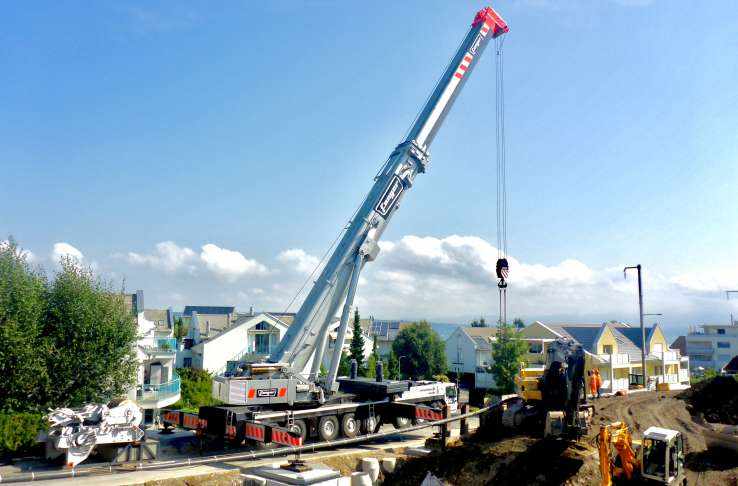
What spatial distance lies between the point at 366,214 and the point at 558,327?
1560 inches

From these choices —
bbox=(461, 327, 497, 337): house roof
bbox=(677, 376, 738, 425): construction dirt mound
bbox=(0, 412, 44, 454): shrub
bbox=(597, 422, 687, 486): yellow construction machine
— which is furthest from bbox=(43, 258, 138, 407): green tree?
bbox=(461, 327, 497, 337): house roof

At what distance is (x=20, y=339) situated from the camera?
1734 centimetres

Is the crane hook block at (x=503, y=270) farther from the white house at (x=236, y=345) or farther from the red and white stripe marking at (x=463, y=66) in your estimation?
the white house at (x=236, y=345)

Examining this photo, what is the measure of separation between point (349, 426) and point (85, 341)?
977 cm

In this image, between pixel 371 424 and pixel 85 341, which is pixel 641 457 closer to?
pixel 371 424

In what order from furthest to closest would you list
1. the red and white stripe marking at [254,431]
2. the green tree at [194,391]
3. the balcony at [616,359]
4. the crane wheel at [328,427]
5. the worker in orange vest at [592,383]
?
the balcony at [616,359], the green tree at [194,391], the crane wheel at [328,427], the worker in orange vest at [592,383], the red and white stripe marking at [254,431]

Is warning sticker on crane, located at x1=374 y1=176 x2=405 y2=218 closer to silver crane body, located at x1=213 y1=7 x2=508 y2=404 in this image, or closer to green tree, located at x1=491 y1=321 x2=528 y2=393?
silver crane body, located at x1=213 y1=7 x2=508 y2=404

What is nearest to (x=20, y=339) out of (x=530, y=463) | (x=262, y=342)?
(x=530, y=463)

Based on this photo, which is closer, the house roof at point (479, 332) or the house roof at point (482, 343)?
the house roof at point (482, 343)

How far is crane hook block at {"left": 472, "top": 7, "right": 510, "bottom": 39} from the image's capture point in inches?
800

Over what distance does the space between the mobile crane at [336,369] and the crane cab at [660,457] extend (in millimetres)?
7101

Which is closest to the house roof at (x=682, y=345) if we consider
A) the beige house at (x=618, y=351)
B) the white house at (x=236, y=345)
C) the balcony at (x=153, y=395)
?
the beige house at (x=618, y=351)

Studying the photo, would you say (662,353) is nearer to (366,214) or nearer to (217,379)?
(366,214)

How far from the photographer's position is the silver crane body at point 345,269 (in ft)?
54.6
